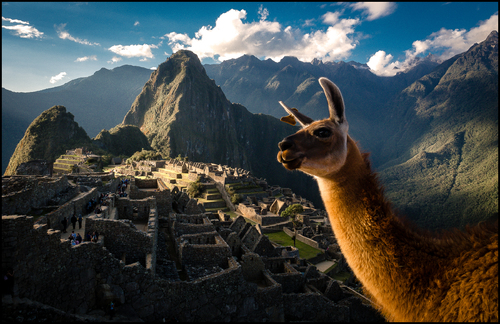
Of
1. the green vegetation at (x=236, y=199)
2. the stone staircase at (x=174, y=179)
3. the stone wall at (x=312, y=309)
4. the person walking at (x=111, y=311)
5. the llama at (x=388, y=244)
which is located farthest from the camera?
the stone staircase at (x=174, y=179)

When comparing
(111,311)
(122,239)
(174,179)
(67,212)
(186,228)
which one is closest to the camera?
(111,311)

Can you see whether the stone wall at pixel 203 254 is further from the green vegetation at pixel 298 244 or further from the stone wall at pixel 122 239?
the green vegetation at pixel 298 244

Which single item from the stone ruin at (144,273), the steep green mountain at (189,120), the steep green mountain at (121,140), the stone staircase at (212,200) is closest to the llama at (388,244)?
the stone ruin at (144,273)

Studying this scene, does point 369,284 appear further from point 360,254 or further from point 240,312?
point 240,312

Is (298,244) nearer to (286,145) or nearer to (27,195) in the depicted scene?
(27,195)

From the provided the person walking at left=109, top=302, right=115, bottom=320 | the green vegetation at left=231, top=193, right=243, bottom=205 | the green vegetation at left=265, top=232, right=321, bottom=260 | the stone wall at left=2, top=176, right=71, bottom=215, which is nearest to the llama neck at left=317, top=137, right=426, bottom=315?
the person walking at left=109, top=302, right=115, bottom=320

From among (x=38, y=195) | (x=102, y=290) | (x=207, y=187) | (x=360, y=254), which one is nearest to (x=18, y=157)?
(x=207, y=187)

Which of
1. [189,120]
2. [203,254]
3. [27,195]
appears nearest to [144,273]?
[203,254]
